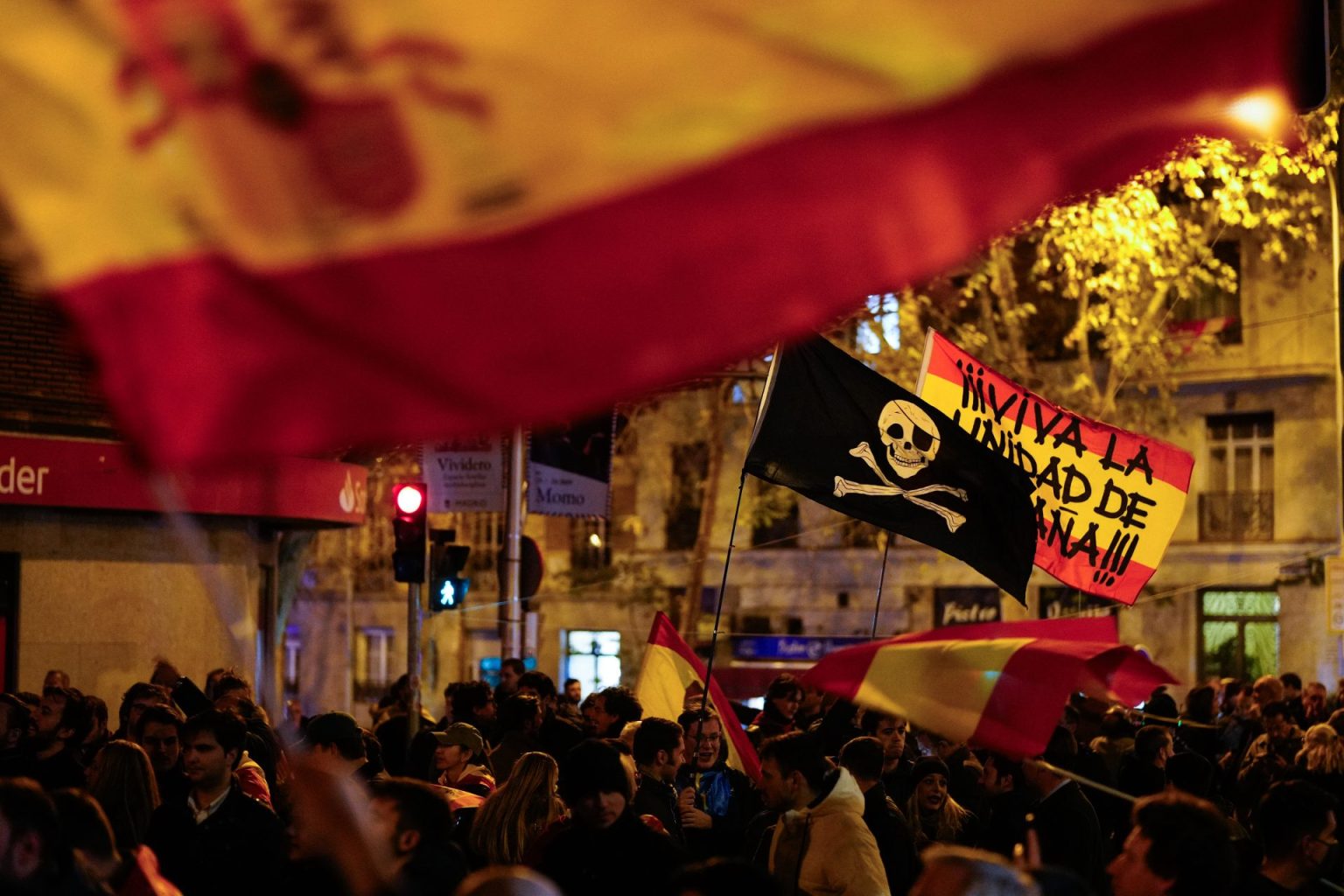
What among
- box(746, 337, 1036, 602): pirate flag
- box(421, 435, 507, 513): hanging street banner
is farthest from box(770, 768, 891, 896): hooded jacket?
box(421, 435, 507, 513): hanging street banner

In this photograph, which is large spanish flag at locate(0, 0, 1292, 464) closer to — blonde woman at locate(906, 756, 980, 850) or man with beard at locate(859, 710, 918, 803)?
blonde woman at locate(906, 756, 980, 850)

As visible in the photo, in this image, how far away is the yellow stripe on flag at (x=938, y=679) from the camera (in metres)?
5.20

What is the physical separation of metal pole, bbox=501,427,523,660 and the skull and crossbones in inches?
472

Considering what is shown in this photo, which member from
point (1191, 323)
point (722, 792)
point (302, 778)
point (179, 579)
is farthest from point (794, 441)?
point (1191, 323)

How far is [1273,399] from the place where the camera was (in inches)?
1321

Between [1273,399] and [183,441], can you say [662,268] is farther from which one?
[1273,399]

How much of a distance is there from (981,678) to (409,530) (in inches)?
420

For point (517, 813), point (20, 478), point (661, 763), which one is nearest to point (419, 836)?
point (517, 813)

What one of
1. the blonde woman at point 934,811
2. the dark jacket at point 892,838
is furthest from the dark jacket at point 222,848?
the blonde woman at point 934,811

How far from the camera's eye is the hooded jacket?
21.7ft

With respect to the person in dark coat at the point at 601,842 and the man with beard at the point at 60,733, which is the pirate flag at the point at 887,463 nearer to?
the person in dark coat at the point at 601,842

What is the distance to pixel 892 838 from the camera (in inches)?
300

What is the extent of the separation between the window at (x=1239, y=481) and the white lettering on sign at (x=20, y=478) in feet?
81.8

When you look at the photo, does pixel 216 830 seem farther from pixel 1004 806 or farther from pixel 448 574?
pixel 448 574
